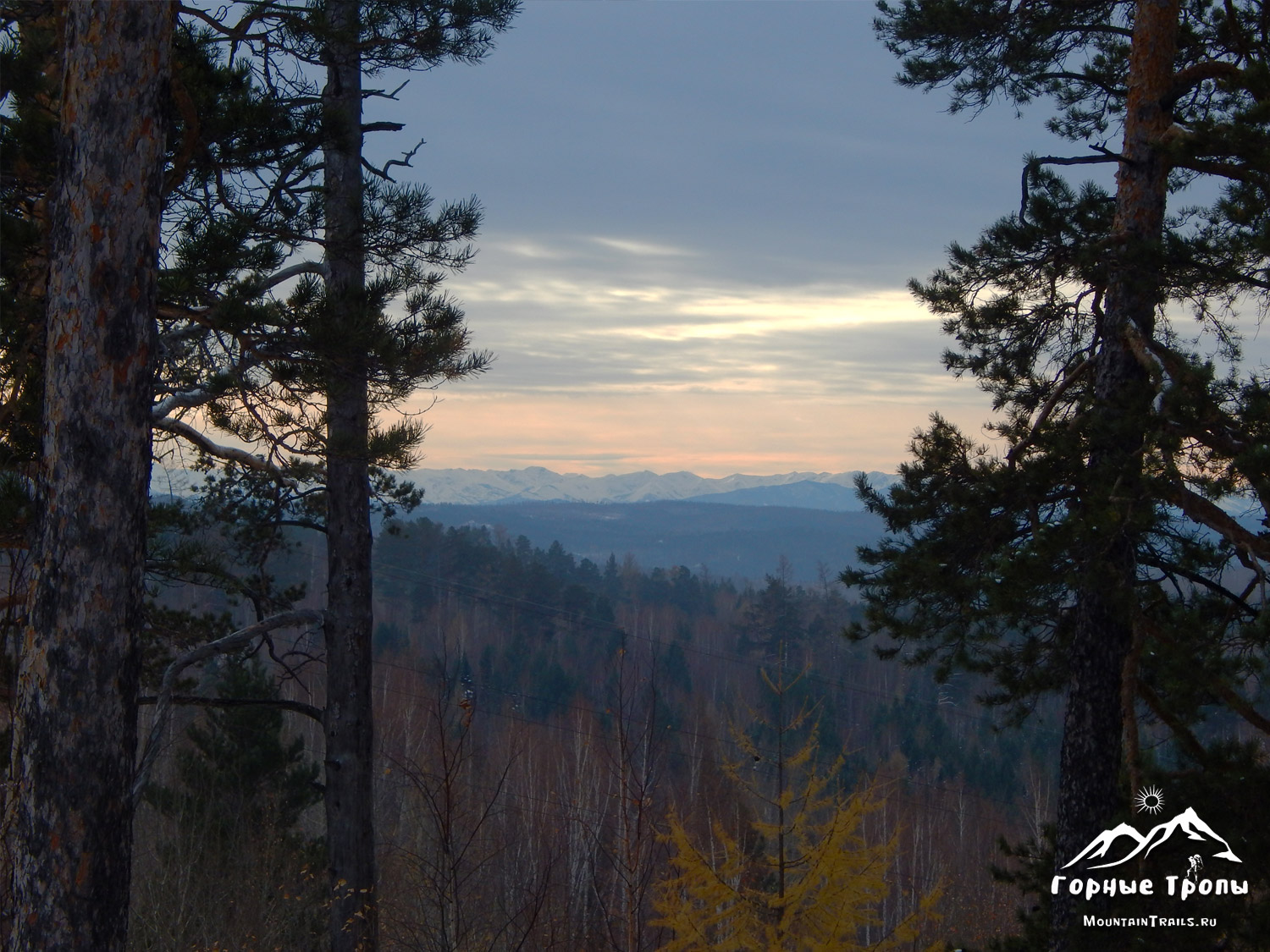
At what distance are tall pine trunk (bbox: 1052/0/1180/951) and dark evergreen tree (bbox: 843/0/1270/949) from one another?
0.04 ft

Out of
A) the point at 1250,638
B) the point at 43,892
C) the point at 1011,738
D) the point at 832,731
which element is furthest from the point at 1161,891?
the point at 1011,738

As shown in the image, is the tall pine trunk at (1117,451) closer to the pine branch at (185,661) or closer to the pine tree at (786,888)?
the pine tree at (786,888)

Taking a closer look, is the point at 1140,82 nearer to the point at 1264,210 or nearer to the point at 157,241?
the point at 1264,210

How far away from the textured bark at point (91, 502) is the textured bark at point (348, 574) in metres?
2.23

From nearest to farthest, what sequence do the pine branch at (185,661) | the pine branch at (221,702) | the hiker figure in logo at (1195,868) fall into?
the pine branch at (185,661), the hiker figure in logo at (1195,868), the pine branch at (221,702)

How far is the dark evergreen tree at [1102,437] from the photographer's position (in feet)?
15.9

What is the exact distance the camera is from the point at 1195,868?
197 inches

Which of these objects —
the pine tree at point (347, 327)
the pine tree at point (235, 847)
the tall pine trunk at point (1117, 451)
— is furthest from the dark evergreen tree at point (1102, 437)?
the pine tree at point (235, 847)

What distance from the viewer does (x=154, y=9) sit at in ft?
14.5

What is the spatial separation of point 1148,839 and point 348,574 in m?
5.47

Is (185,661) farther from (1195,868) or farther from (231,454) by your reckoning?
(1195,868)

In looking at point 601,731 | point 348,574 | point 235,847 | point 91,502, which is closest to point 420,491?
point 348,574

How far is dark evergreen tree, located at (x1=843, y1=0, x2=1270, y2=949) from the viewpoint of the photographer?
15.9 feet

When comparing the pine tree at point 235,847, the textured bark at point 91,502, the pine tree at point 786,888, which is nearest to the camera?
the textured bark at point 91,502
